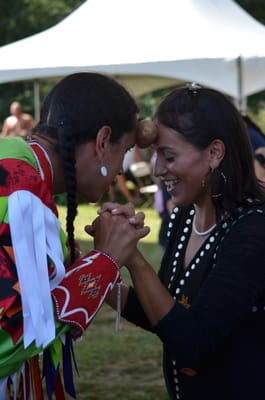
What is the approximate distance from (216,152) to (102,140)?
375 mm

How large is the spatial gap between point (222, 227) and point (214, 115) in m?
0.31

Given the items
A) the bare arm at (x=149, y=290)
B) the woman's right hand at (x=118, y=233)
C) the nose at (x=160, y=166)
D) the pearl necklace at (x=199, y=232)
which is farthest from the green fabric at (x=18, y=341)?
the pearl necklace at (x=199, y=232)

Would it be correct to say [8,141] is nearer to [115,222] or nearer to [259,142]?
[115,222]

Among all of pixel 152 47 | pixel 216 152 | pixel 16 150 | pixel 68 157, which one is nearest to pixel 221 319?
pixel 216 152

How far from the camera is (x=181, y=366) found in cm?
211

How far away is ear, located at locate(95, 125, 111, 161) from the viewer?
194 centimetres

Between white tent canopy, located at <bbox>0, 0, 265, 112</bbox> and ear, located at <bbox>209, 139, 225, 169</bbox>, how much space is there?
3.30 metres

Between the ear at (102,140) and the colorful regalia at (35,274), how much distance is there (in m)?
0.13

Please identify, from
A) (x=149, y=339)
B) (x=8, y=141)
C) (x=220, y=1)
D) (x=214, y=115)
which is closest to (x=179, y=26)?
(x=220, y=1)

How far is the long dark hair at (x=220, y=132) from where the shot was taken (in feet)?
7.11

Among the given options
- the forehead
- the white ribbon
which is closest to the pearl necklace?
the forehead

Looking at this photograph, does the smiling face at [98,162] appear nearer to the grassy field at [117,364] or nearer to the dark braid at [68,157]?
the dark braid at [68,157]

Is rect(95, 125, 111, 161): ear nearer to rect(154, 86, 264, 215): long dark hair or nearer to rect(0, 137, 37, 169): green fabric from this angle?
rect(0, 137, 37, 169): green fabric

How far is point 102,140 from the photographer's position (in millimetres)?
1951
